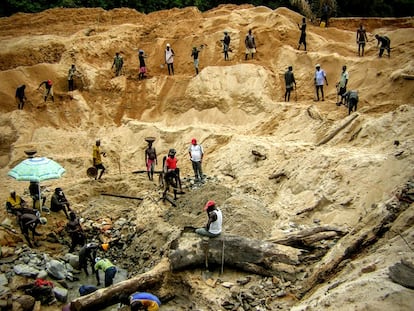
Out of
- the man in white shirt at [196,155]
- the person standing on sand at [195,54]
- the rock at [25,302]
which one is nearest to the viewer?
the rock at [25,302]

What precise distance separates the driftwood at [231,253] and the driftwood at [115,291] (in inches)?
14.4

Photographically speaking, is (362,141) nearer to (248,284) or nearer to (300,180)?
(300,180)

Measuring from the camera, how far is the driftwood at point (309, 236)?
373 inches

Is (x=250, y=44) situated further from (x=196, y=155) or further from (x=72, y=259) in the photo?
(x=72, y=259)

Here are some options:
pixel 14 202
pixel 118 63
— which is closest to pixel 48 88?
pixel 118 63

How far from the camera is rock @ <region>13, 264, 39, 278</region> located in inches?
397

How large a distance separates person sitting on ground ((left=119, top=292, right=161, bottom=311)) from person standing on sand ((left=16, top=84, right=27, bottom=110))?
1116 cm

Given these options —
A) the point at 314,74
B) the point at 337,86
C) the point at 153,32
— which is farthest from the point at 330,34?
the point at 153,32

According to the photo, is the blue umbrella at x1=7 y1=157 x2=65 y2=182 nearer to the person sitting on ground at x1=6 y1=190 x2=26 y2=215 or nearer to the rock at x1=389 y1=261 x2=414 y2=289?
the person sitting on ground at x1=6 y1=190 x2=26 y2=215

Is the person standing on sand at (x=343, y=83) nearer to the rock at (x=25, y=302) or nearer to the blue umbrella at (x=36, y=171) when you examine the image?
the blue umbrella at (x=36, y=171)

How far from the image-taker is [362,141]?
1252 centimetres

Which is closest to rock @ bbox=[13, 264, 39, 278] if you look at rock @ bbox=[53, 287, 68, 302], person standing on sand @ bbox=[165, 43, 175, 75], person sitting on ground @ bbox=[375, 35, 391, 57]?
rock @ bbox=[53, 287, 68, 302]

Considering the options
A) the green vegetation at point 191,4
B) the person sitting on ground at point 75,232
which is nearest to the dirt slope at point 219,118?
the person sitting on ground at point 75,232

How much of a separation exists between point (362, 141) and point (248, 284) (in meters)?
5.45
